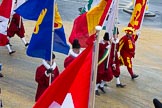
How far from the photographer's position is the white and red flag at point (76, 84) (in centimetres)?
488

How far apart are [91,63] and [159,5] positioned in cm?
2230

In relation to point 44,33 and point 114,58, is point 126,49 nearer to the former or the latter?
point 114,58

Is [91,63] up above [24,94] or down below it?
above

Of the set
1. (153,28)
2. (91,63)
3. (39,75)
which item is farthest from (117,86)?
(153,28)

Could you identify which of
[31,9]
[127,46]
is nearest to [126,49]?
[127,46]

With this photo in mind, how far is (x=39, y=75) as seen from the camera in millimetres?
7938

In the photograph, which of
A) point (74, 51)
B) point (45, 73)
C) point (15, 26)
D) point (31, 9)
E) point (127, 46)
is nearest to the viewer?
point (31, 9)

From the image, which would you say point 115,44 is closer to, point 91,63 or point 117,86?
point 117,86

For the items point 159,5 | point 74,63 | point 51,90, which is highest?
point 74,63

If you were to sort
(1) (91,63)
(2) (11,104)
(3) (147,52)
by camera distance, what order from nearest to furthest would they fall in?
(1) (91,63), (2) (11,104), (3) (147,52)

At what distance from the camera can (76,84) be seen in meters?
4.88

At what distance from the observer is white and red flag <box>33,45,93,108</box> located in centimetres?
488

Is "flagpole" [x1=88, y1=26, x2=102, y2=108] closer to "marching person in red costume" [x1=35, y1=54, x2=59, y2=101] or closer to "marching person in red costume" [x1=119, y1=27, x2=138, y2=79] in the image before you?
"marching person in red costume" [x1=35, y1=54, x2=59, y2=101]

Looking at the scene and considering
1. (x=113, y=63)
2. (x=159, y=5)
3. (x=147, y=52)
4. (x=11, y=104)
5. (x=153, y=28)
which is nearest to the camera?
(x=11, y=104)
